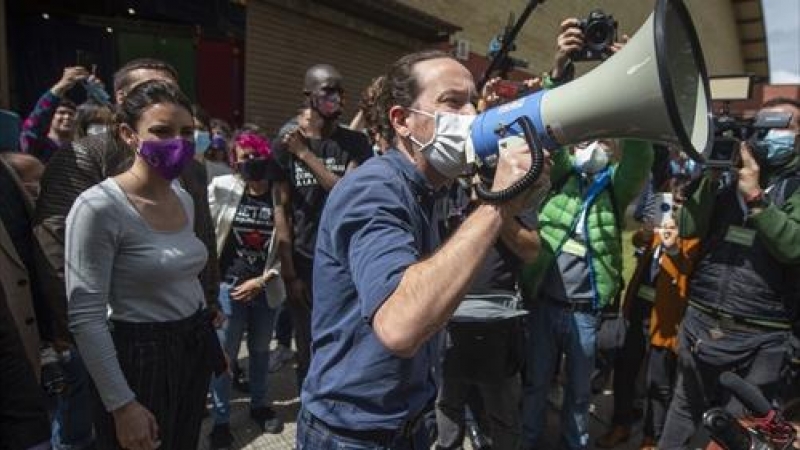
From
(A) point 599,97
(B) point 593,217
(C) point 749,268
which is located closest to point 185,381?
(A) point 599,97

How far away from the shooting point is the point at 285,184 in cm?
379

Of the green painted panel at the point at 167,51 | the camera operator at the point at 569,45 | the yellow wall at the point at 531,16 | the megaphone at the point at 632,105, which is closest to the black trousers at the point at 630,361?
the camera operator at the point at 569,45

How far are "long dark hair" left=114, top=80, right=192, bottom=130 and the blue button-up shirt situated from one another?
1.01 m

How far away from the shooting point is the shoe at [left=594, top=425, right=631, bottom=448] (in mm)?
3896

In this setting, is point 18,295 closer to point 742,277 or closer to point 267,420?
point 267,420

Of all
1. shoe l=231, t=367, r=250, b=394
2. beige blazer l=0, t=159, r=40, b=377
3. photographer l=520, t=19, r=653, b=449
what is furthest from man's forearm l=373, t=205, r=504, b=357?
shoe l=231, t=367, r=250, b=394

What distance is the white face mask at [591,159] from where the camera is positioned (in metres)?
3.29

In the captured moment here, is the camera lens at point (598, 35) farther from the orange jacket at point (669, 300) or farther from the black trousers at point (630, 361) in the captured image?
the black trousers at point (630, 361)

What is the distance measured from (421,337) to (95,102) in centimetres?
366

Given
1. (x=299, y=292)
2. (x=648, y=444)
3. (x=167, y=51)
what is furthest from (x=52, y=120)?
(x=648, y=444)

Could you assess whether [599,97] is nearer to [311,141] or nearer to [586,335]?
[586,335]

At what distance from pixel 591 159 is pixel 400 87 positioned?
185cm

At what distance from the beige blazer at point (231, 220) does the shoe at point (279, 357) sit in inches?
48.6

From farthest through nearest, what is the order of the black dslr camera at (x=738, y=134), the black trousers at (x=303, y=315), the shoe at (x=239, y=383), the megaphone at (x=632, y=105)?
the shoe at (x=239, y=383)
the black trousers at (x=303, y=315)
the black dslr camera at (x=738, y=134)
the megaphone at (x=632, y=105)
